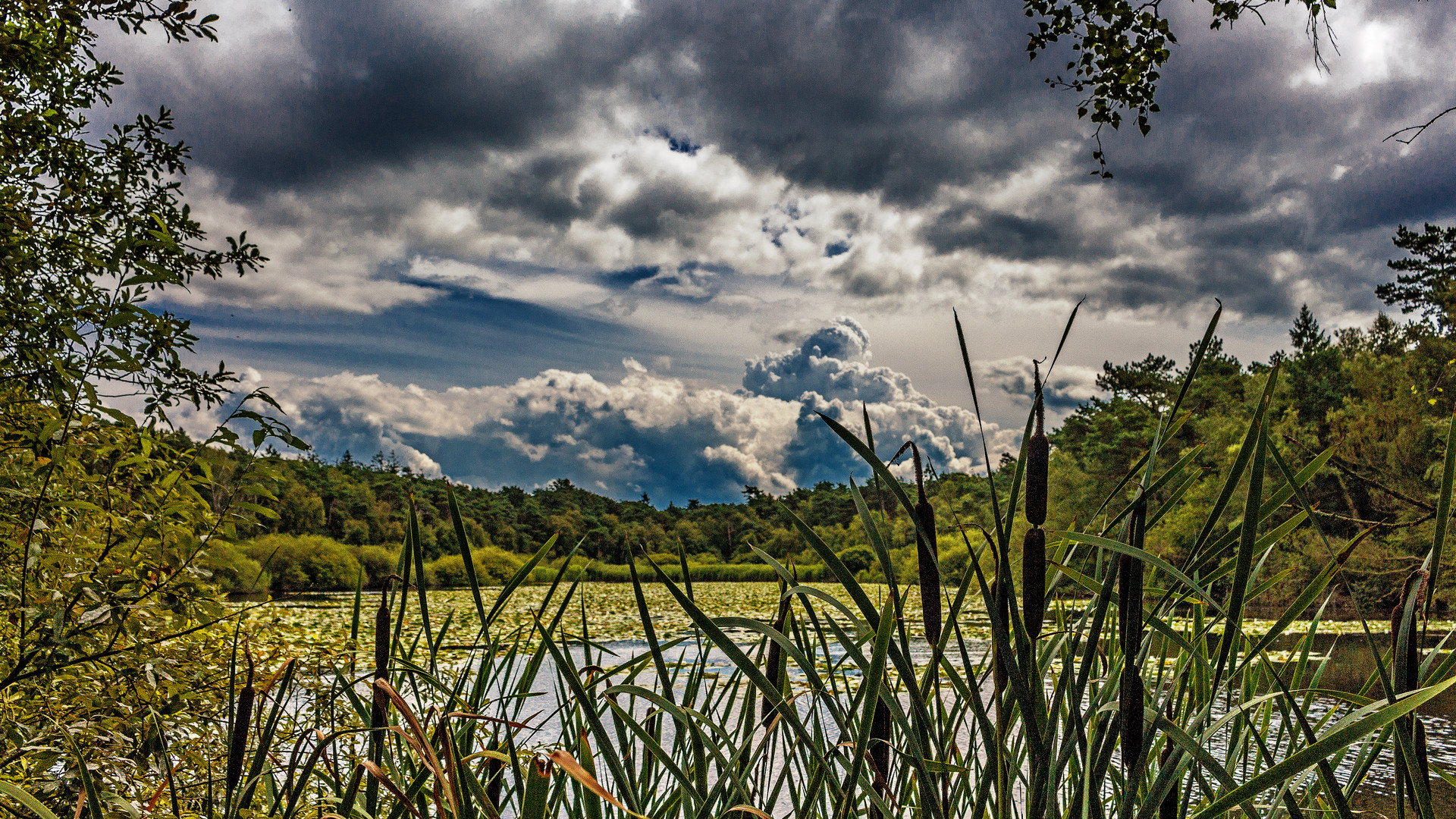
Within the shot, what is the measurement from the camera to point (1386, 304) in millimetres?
30125

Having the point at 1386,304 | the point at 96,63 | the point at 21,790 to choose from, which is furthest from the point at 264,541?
the point at 1386,304

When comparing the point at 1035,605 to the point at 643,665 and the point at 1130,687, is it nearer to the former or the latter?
the point at 1130,687

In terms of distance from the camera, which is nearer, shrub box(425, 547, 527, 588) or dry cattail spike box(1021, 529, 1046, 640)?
dry cattail spike box(1021, 529, 1046, 640)

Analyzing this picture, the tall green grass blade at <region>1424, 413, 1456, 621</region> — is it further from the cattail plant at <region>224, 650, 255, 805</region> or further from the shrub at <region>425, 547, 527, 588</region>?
the shrub at <region>425, 547, 527, 588</region>

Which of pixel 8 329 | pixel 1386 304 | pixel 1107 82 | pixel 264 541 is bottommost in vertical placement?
pixel 264 541

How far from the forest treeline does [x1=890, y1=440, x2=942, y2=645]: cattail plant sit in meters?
0.23

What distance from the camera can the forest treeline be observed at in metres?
12.5

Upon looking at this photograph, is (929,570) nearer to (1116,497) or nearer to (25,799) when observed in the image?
(25,799)

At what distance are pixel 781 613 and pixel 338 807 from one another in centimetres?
47

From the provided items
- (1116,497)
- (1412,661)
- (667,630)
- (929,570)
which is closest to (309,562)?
(667,630)

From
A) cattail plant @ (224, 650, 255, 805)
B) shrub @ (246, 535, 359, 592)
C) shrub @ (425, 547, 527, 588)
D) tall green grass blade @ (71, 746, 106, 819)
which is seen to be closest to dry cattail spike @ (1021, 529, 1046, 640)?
cattail plant @ (224, 650, 255, 805)

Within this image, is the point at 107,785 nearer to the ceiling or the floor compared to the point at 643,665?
nearer to the floor

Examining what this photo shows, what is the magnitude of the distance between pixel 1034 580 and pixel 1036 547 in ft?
0.08

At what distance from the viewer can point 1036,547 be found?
538 millimetres
